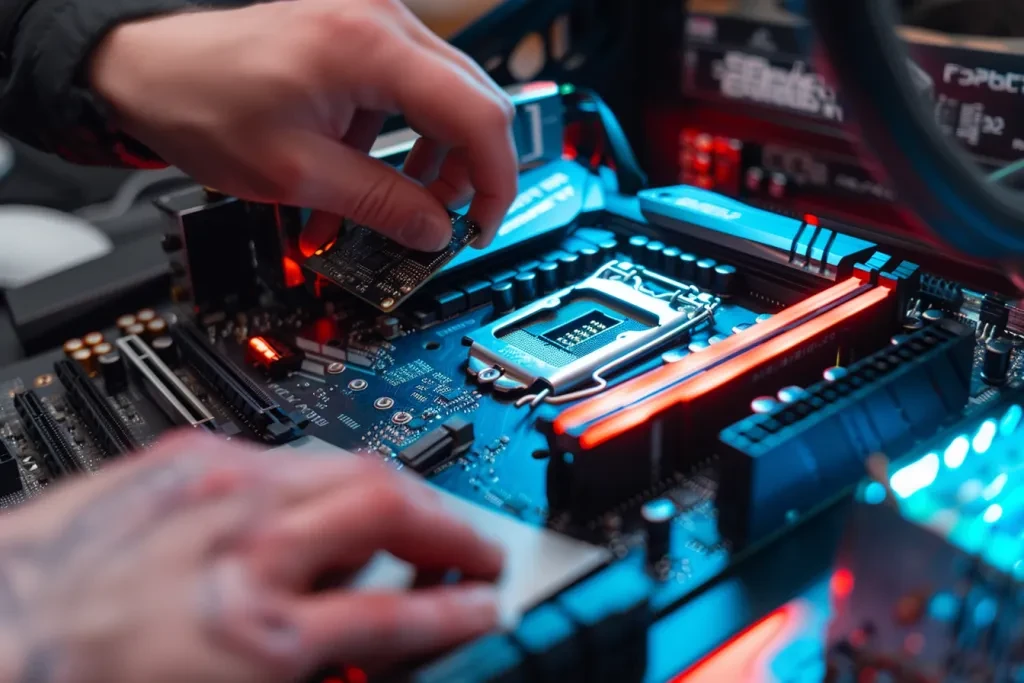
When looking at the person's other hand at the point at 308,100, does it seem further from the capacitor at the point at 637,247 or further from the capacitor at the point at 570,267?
the capacitor at the point at 637,247

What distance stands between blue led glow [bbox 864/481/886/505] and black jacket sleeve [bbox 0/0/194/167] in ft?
4.64

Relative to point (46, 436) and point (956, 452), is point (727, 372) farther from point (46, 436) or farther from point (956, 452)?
point (46, 436)

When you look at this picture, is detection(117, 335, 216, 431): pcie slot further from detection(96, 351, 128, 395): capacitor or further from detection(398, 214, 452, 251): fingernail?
detection(398, 214, 452, 251): fingernail

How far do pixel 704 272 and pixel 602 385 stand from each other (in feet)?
1.48

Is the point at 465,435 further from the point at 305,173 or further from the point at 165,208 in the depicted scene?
the point at 165,208

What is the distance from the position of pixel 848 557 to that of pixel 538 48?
183 cm

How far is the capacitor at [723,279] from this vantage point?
1.94 metres

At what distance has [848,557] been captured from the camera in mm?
1094

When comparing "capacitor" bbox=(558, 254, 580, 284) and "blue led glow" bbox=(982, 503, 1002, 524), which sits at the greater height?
"blue led glow" bbox=(982, 503, 1002, 524)

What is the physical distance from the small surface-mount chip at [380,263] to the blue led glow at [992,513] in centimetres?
98

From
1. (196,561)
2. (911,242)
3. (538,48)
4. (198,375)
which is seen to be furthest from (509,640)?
(538,48)

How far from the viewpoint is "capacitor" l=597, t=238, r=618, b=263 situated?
211 cm

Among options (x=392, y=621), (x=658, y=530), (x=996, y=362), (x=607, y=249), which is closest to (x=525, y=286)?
(x=607, y=249)

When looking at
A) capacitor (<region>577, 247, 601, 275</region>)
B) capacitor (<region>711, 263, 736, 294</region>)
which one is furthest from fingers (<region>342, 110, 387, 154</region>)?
capacitor (<region>711, 263, 736, 294</region>)
